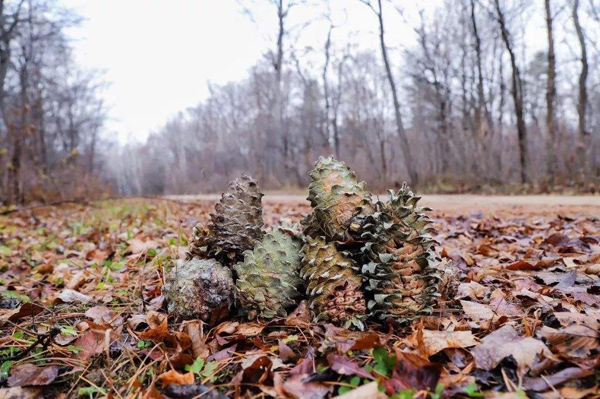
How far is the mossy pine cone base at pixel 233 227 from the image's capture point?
5.76 ft

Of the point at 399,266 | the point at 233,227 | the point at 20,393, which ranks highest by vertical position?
the point at 233,227

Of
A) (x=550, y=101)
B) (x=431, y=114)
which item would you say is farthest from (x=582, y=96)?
(x=431, y=114)

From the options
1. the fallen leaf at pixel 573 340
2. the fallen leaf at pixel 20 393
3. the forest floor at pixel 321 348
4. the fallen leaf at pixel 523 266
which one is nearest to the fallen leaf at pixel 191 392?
the forest floor at pixel 321 348

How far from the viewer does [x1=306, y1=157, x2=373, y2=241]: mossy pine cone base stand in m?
1.59

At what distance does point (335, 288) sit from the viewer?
1467 millimetres

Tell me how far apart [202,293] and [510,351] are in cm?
109

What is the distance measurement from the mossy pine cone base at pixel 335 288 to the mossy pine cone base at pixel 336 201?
0.11 m

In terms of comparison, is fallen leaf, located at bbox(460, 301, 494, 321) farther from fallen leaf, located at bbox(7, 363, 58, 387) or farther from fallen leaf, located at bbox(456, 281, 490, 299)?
fallen leaf, located at bbox(7, 363, 58, 387)

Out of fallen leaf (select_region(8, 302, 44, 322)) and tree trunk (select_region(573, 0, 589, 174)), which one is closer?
fallen leaf (select_region(8, 302, 44, 322))

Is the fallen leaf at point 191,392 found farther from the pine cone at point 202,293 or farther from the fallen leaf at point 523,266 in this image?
the fallen leaf at point 523,266

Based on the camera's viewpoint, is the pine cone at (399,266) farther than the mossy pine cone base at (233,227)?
No

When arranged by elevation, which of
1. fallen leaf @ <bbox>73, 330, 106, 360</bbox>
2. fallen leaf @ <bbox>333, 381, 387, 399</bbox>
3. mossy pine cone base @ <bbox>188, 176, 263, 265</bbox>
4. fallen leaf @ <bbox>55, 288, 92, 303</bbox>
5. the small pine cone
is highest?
mossy pine cone base @ <bbox>188, 176, 263, 265</bbox>

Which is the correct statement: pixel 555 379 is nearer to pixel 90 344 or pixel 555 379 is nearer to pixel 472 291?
pixel 472 291

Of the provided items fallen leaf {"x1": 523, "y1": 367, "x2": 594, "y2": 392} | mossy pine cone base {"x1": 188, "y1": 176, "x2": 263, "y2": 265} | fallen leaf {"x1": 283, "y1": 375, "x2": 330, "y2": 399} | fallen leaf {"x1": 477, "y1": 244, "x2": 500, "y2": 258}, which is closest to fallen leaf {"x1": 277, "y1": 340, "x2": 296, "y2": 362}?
fallen leaf {"x1": 283, "y1": 375, "x2": 330, "y2": 399}
